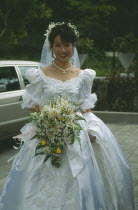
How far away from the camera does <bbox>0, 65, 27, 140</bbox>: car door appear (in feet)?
24.9

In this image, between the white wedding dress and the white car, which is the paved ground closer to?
the white car

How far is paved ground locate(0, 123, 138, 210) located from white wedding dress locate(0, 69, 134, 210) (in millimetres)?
953

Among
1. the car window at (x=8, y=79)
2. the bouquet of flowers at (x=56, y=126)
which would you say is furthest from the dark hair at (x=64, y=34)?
the car window at (x=8, y=79)

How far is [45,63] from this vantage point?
4.34 meters

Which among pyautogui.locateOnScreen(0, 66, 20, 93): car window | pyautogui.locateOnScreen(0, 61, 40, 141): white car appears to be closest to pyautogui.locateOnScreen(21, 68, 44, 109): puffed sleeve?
pyautogui.locateOnScreen(0, 61, 40, 141): white car

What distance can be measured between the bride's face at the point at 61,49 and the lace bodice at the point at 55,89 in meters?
0.21

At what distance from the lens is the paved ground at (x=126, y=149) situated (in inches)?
241

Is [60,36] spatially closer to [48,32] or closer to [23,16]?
[48,32]

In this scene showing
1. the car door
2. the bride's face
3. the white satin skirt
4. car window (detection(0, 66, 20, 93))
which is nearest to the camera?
the white satin skirt

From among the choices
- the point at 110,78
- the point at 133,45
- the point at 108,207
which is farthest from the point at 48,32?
the point at 133,45

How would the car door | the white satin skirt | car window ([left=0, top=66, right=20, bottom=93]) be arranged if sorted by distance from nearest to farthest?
the white satin skirt < the car door < car window ([left=0, top=66, right=20, bottom=93])

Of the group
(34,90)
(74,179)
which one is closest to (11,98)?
(34,90)

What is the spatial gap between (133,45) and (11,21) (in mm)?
6728

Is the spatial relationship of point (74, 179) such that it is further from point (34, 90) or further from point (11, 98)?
point (11, 98)
